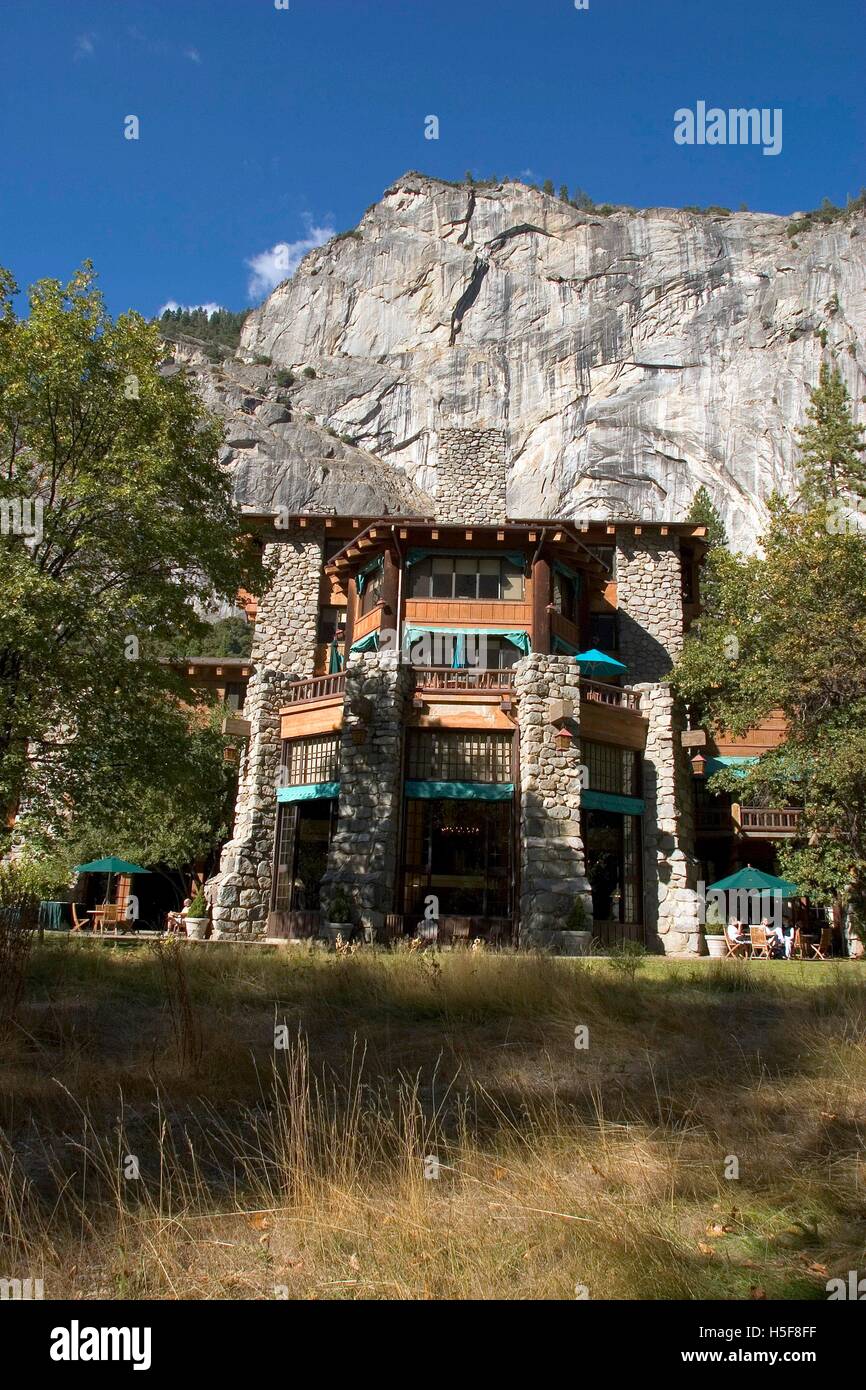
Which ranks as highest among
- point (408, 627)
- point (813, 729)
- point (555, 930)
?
point (408, 627)

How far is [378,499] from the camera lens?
8900 centimetres

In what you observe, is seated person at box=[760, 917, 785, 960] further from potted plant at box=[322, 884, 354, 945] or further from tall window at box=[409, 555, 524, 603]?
tall window at box=[409, 555, 524, 603]

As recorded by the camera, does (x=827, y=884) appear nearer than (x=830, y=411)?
Yes

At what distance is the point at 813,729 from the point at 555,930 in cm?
Answer: 768

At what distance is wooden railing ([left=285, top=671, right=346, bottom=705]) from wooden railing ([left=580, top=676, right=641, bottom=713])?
6.37 m

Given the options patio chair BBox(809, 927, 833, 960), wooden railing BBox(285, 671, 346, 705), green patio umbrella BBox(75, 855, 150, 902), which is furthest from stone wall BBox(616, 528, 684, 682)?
green patio umbrella BBox(75, 855, 150, 902)

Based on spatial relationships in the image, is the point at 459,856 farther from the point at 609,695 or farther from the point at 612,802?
the point at 609,695

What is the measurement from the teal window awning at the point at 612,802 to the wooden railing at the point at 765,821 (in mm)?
6736

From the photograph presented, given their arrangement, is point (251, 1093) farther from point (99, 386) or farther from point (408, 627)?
point (408, 627)

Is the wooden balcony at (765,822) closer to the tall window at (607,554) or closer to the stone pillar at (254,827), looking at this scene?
the tall window at (607,554)

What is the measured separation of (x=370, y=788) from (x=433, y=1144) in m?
15.9

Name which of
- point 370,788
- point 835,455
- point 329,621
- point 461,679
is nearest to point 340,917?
point 370,788

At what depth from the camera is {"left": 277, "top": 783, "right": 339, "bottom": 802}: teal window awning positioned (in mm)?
22609
